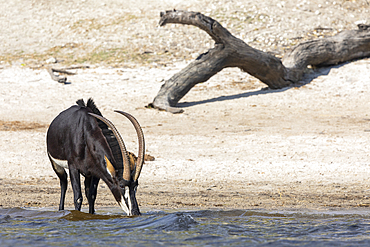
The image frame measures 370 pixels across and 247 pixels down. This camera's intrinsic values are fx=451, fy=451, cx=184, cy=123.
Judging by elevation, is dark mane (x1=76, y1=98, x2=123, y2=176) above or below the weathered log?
below

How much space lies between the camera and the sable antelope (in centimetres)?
509

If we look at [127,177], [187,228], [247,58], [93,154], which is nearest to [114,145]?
[93,154]

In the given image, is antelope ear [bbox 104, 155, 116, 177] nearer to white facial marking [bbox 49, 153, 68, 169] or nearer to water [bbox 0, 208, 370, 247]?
water [bbox 0, 208, 370, 247]

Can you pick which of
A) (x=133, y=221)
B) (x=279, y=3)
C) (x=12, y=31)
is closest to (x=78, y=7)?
(x=12, y=31)

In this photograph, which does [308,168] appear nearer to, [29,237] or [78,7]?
[29,237]

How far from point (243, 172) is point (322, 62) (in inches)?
410

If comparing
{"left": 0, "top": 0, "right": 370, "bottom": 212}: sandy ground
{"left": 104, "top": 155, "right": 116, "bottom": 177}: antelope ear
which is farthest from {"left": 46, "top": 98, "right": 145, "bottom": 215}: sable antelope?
{"left": 0, "top": 0, "right": 370, "bottom": 212}: sandy ground

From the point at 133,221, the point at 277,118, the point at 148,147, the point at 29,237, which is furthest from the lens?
the point at 277,118

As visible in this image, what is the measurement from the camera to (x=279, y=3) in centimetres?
2420

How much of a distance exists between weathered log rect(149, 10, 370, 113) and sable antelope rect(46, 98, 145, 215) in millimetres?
8118

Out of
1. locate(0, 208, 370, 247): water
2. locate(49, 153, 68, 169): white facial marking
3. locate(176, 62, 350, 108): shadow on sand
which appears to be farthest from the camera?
locate(176, 62, 350, 108): shadow on sand

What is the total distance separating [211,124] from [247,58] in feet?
12.3

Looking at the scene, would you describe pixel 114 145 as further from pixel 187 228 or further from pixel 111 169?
pixel 187 228

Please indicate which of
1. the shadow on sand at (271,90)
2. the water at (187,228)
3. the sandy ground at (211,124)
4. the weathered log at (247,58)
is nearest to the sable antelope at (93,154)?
the water at (187,228)
